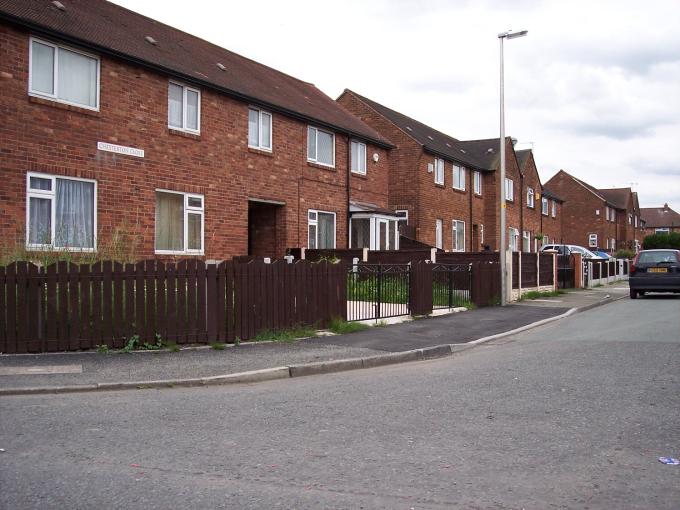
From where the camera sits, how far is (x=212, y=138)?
57.6 feet

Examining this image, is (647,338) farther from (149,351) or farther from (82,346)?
(82,346)

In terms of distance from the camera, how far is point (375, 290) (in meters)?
13.4

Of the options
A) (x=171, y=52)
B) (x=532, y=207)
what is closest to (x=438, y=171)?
(x=532, y=207)

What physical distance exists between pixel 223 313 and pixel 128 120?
23.1 ft

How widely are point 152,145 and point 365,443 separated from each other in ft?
40.6

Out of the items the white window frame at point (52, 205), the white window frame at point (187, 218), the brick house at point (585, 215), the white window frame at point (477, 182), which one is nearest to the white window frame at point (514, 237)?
the white window frame at point (477, 182)

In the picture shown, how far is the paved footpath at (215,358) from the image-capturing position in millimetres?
8078

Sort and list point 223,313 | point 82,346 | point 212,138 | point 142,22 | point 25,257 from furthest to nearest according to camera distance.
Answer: point 142,22
point 212,138
point 25,257
point 223,313
point 82,346

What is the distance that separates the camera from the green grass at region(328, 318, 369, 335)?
1208 cm

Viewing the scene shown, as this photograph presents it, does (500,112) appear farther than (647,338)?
Yes

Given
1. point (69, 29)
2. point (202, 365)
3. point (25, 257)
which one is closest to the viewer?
point (202, 365)

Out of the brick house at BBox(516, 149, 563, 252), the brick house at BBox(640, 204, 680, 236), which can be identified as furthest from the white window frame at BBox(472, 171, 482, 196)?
the brick house at BBox(640, 204, 680, 236)

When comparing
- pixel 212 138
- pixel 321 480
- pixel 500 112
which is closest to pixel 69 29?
pixel 212 138

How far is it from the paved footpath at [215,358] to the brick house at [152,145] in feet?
13.3
